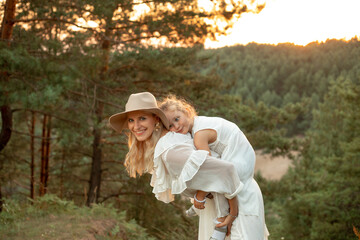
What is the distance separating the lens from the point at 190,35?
11.2 metres

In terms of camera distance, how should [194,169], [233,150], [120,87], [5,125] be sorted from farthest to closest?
[120,87], [5,125], [233,150], [194,169]

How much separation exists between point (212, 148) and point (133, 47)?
8062mm

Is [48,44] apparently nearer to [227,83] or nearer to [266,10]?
[266,10]

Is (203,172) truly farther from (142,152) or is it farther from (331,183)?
(331,183)

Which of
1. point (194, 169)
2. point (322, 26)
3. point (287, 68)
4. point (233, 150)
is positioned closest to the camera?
point (194, 169)

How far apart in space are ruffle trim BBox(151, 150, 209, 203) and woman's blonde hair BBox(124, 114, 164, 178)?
0.44ft

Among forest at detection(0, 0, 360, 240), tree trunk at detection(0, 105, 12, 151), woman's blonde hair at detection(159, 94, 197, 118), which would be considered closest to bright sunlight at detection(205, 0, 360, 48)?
forest at detection(0, 0, 360, 240)

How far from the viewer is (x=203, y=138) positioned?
2.91m

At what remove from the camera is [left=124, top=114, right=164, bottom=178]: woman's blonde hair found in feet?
10.6

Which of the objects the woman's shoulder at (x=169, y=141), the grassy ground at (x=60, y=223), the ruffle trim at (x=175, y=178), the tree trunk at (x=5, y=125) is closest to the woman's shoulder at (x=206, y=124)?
the woman's shoulder at (x=169, y=141)

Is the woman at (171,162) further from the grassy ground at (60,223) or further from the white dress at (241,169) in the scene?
the grassy ground at (60,223)

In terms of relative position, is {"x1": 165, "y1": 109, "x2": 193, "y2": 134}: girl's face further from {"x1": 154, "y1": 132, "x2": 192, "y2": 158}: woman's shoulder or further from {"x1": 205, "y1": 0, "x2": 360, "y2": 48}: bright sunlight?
{"x1": 205, "y1": 0, "x2": 360, "y2": 48}: bright sunlight

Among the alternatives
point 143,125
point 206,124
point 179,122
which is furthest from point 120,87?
point 206,124

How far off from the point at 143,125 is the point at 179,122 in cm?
30
